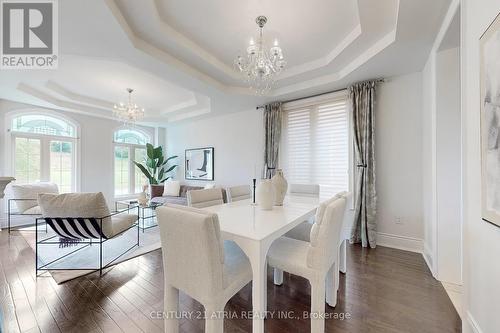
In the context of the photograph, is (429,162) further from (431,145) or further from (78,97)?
(78,97)

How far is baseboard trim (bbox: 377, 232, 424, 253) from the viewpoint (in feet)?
9.68

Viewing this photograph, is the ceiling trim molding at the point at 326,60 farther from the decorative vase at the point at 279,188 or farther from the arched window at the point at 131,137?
the arched window at the point at 131,137

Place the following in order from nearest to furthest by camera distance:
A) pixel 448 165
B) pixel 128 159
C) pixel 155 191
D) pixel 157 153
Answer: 1. pixel 448 165
2. pixel 155 191
3. pixel 157 153
4. pixel 128 159

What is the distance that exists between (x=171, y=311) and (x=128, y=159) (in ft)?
19.1

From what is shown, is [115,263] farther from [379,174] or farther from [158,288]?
[379,174]

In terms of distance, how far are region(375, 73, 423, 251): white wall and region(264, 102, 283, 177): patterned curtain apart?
174cm

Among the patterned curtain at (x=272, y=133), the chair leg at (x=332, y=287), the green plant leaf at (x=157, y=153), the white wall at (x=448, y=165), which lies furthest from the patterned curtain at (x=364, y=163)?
the green plant leaf at (x=157, y=153)

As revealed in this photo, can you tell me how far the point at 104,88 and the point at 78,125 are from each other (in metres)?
1.75

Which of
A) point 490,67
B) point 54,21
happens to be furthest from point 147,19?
point 490,67

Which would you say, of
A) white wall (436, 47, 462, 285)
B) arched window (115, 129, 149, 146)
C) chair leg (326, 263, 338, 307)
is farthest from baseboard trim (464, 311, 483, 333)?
arched window (115, 129, 149, 146)

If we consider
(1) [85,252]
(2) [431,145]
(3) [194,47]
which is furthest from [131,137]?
(2) [431,145]

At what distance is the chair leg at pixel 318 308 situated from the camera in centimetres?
Result: 139

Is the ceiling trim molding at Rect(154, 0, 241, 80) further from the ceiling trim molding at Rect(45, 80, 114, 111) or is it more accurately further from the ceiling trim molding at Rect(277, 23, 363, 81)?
the ceiling trim molding at Rect(45, 80, 114, 111)

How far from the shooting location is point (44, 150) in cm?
472
